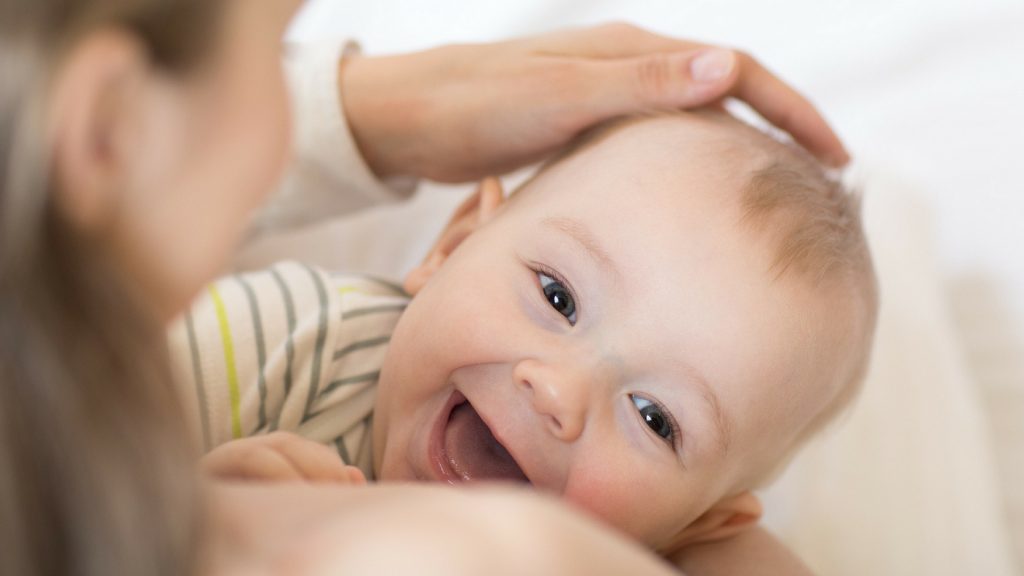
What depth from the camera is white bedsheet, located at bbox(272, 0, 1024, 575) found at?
3.96 feet

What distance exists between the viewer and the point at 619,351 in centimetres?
87

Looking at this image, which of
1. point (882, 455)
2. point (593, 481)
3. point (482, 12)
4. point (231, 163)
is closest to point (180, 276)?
point (231, 163)

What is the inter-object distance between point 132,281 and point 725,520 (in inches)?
30.0

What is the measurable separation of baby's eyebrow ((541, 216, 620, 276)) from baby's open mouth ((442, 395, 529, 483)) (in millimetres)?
177

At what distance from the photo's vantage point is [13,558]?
394mm

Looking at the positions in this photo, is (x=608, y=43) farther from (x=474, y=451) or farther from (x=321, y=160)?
(x=474, y=451)

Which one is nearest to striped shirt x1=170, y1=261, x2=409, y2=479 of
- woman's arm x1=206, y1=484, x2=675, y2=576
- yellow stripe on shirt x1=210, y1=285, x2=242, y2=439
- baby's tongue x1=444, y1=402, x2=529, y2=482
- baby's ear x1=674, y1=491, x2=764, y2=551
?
yellow stripe on shirt x1=210, y1=285, x2=242, y2=439

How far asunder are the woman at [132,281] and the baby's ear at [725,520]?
53 cm

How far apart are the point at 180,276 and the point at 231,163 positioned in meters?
0.06

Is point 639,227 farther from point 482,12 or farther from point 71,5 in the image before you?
point 482,12

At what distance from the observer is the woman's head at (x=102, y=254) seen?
384 millimetres

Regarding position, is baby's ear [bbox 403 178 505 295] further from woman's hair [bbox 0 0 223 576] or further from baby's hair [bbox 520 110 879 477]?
woman's hair [bbox 0 0 223 576]

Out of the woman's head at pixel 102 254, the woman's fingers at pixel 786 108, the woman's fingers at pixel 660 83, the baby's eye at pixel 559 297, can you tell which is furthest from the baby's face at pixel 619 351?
the woman's head at pixel 102 254

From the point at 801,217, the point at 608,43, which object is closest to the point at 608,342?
the point at 801,217
